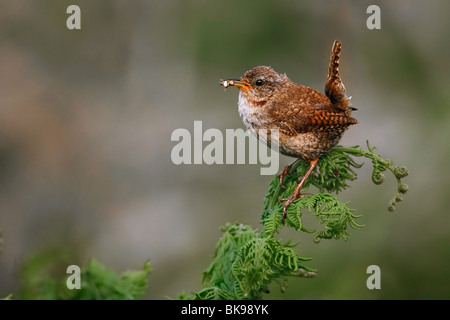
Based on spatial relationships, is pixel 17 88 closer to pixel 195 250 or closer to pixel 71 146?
pixel 71 146

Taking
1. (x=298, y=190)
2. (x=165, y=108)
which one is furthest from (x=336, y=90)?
(x=165, y=108)

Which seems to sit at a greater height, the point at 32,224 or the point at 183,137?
the point at 183,137

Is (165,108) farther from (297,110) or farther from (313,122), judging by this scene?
(313,122)

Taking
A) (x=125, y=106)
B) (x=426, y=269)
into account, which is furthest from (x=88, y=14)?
(x=426, y=269)

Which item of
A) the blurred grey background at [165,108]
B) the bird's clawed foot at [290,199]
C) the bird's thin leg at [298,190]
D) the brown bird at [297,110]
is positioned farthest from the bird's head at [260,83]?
the blurred grey background at [165,108]

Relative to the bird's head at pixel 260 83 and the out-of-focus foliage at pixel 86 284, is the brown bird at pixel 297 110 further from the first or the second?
the out-of-focus foliage at pixel 86 284
